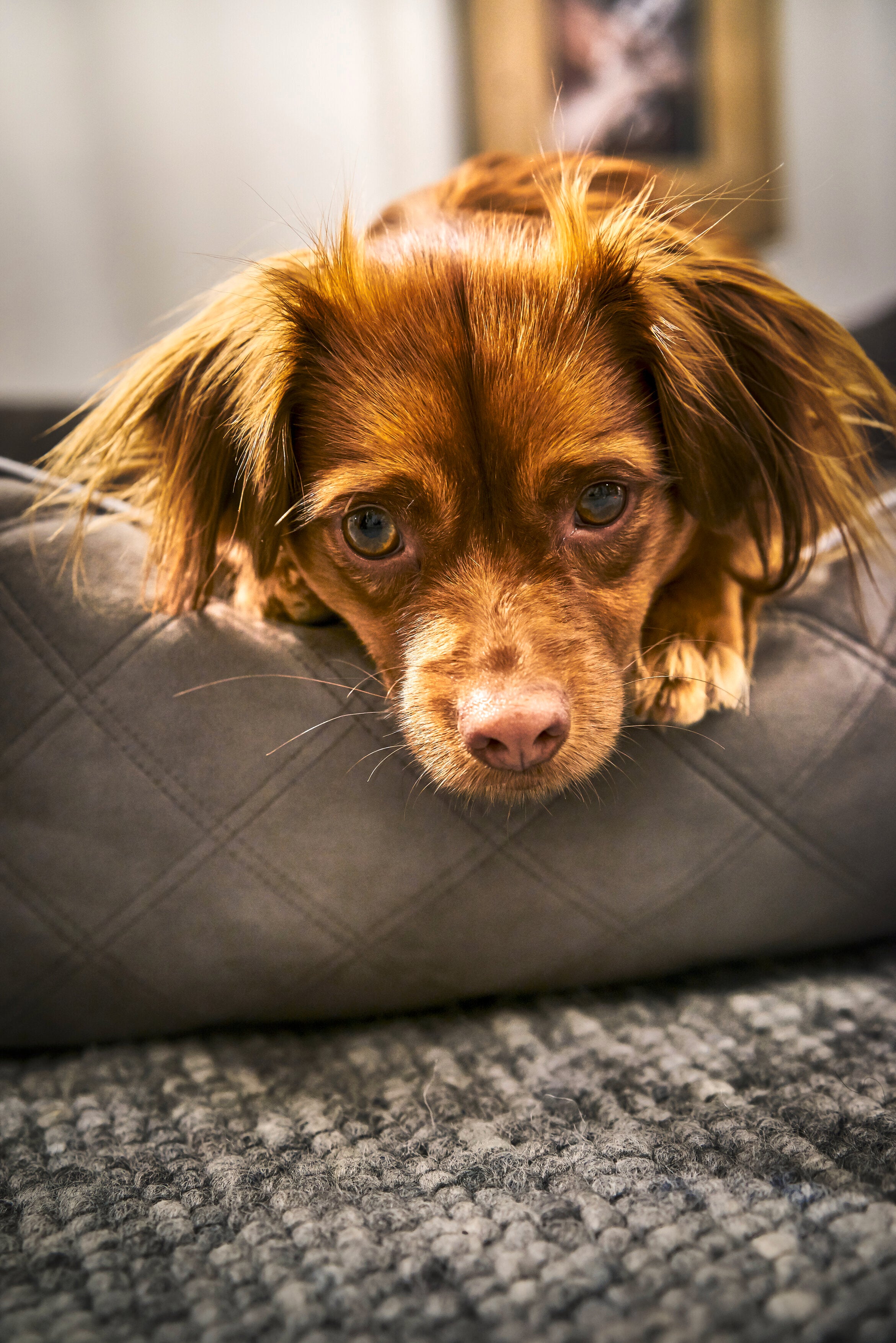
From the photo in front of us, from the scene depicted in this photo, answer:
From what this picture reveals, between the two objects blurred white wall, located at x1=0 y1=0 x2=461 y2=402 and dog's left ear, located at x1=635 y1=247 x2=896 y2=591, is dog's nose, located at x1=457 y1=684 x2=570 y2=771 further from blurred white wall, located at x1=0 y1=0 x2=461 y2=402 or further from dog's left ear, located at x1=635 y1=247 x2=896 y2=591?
blurred white wall, located at x1=0 y1=0 x2=461 y2=402

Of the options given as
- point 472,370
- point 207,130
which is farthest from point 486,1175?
point 207,130

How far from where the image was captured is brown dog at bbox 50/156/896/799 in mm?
1203

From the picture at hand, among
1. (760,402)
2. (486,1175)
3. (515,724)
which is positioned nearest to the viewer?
(486,1175)

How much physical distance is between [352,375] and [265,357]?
0.13 meters

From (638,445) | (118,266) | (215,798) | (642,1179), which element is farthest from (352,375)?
(118,266)

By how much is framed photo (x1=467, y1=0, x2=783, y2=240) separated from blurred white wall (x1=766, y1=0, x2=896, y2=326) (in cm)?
18

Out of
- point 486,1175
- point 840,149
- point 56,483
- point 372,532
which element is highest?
point 840,149

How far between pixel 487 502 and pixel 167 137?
11.2 ft

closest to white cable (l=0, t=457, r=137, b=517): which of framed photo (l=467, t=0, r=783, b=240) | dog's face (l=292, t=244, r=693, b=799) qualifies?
dog's face (l=292, t=244, r=693, b=799)

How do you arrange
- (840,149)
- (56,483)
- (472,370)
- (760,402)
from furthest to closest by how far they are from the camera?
(840,149) < (56,483) < (760,402) < (472,370)

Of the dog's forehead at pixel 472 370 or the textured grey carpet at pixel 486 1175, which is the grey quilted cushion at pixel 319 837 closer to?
the textured grey carpet at pixel 486 1175

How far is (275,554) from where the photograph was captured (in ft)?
4.42

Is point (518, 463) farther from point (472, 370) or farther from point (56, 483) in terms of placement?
point (56, 483)

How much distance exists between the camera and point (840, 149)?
4016mm
